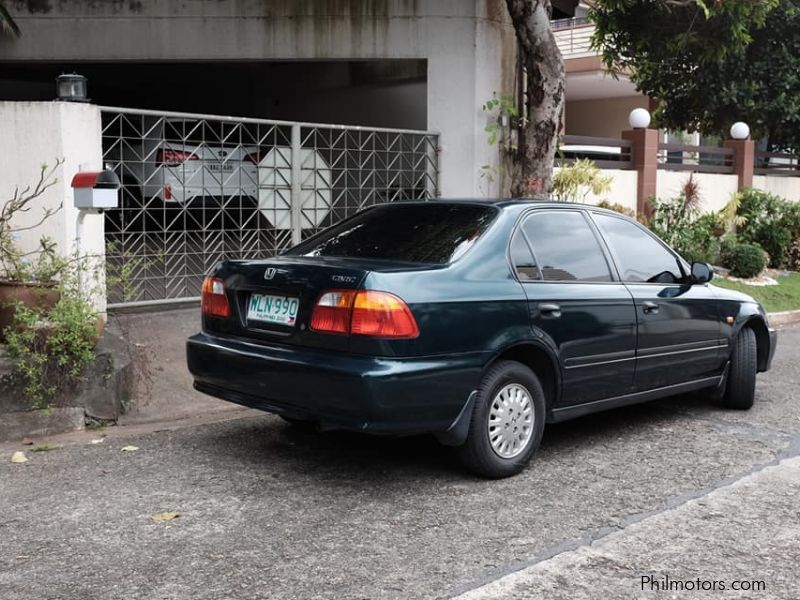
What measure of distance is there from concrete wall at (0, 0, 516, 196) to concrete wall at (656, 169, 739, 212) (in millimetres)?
5123

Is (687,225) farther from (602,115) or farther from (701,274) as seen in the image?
(602,115)

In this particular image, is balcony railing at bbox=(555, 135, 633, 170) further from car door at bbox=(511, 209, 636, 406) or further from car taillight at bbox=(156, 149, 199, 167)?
car door at bbox=(511, 209, 636, 406)

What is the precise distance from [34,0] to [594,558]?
10469 millimetres

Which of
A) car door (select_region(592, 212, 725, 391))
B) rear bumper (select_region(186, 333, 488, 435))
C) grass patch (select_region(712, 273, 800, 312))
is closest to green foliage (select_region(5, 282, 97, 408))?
rear bumper (select_region(186, 333, 488, 435))

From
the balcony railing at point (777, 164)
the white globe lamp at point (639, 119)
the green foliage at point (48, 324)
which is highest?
the white globe lamp at point (639, 119)

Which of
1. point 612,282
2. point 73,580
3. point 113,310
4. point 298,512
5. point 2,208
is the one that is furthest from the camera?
point 113,310

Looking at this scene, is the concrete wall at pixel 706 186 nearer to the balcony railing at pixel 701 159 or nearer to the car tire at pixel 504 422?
the balcony railing at pixel 701 159

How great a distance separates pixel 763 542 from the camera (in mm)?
3980

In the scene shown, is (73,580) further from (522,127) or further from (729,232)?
(729,232)

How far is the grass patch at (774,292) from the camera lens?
1231cm

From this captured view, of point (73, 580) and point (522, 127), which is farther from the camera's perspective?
point (522, 127)

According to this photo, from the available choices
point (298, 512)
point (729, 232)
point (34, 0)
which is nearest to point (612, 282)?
point (298, 512)

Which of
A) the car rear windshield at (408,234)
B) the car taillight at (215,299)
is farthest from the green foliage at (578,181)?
the car taillight at (215,299)

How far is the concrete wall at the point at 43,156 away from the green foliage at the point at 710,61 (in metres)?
8.86
